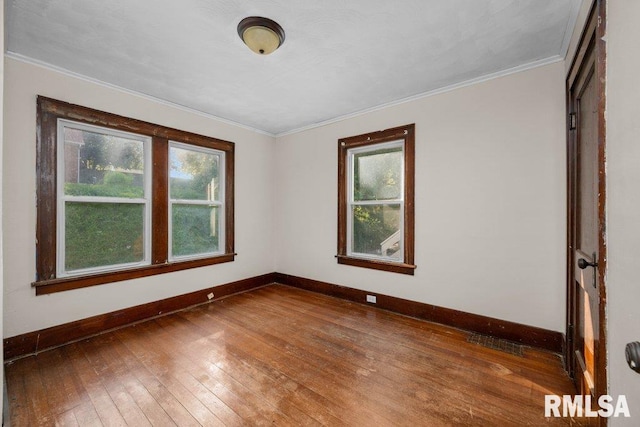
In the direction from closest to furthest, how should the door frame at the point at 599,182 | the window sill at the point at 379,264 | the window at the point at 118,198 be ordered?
the door frame at the point at 599,182 → the window at the point at 118,198 → the window sill at the point at 379,264

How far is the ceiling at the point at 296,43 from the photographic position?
1.77 m

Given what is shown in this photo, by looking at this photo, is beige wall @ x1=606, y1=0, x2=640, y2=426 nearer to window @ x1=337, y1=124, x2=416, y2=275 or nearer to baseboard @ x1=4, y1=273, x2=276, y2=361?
window @ x1=337, y1=124, x2=416, y2=275

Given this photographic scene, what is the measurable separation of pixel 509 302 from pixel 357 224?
76.9 inches

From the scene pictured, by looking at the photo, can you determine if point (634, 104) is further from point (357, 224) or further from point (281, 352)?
point (357, 224)

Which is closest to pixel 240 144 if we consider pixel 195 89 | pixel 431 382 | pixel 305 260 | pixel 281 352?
pixel 195 89

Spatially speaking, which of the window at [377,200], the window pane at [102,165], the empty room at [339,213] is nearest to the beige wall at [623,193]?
the empty room at [339,213]

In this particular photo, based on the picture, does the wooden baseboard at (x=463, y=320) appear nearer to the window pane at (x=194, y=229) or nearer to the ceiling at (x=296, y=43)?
the window pane at (x=194, y=229)

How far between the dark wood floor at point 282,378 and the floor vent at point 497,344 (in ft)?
0.28

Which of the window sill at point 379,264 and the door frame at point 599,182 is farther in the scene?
the window sill at point 379,264

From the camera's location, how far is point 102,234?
284 cm

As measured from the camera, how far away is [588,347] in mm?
1678

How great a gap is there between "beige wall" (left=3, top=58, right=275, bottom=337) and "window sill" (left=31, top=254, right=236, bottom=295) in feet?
0.19

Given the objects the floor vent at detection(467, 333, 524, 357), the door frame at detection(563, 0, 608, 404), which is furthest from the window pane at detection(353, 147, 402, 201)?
the floor vent at detection(467, 333, 524, 357)

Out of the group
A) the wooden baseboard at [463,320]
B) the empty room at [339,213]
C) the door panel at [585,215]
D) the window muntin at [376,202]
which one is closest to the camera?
the door panel at [585,215]
